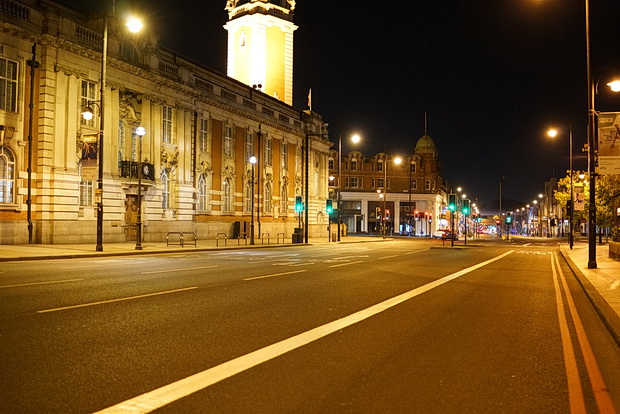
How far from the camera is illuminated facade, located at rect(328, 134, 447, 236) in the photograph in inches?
4090

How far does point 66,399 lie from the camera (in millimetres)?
4930

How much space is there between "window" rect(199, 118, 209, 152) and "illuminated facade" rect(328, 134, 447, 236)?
5492 cm

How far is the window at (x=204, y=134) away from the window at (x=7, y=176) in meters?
18.4

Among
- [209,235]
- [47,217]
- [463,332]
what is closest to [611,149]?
[463,332]

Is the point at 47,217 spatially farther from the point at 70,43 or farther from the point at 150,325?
the point at 150,325

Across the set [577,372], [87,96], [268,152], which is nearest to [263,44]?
[268,152]

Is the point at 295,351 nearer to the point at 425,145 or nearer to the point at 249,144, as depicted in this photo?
the point at 249,144

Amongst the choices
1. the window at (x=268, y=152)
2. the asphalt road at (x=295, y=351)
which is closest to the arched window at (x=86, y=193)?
the asphalt road at (x=295, y=351)

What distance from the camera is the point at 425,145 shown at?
115 m

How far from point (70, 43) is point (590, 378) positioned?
107 feet

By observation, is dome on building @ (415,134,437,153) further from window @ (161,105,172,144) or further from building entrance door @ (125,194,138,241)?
building entrance door @ (125,194,138,241)

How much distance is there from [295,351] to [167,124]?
37.4 meters

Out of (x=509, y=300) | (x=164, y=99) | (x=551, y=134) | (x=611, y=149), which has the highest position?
(x=164, y=99)

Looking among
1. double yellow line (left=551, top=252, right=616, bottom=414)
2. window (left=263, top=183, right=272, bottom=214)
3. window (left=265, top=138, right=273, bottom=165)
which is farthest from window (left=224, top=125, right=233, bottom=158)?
double yellow line (left=551, top=252, right=616, bottom=414)
